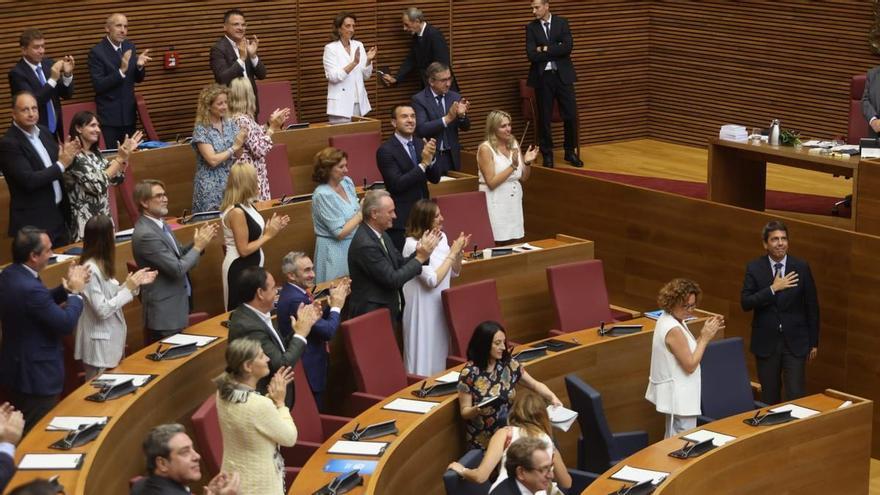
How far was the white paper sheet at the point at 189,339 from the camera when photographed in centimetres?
630

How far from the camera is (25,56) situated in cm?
858

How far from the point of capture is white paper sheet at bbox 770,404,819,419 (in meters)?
6.48

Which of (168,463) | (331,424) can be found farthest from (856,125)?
(168,463)

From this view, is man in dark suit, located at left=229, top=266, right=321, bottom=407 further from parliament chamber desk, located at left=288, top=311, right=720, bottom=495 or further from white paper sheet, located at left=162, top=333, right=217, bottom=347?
white paper sheet, located at left=162, top=333, right=217, bottom=347

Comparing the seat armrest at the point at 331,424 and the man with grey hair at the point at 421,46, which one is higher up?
the man with grey hair at the point at 421,46

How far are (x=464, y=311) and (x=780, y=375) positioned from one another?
6.34 ft

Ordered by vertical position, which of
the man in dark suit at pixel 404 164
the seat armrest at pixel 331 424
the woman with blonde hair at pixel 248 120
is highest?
the woman with blonde hair at pixel 248 120

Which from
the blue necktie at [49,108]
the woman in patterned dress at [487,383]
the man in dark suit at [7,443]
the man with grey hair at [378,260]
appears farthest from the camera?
the blue necktie at [49,108]

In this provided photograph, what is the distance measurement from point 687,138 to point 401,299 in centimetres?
642

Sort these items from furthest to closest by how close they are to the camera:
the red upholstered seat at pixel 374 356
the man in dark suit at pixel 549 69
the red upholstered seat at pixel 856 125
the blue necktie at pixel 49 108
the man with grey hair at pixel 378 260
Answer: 1. the man in dark suit at pixel 549 69
2. the red upholstered seat at pixel 856 125
3. the blue necktie at pixel 49 108
4. the man with grey hair at pixel 378 260
5. the red upholstered seat at pixel 374 356

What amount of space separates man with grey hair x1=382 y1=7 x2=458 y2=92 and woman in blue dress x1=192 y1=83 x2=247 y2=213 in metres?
3.06

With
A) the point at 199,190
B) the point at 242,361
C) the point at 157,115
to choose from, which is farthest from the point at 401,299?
the point at 157,115

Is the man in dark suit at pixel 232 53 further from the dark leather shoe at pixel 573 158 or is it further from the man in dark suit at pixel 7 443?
the man in dark suit at pixel 7 443

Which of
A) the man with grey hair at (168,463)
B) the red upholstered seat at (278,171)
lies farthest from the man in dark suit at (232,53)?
the man with grey hair at (168,463)
